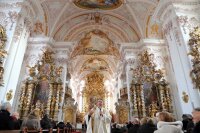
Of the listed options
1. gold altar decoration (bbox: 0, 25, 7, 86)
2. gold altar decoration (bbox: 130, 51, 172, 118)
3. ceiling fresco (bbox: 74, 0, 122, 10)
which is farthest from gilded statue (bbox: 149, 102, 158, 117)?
gold altar decoration (bbox: 0, 25, 7, 86)

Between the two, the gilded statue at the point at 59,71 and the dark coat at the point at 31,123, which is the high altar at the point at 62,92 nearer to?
the gilded statue at the point at 59,71

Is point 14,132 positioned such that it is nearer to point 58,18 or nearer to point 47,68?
point 47,68

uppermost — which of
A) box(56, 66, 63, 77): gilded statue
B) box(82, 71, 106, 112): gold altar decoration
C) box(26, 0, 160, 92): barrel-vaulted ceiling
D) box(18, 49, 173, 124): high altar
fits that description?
box(26, 0, 160, 92): barrel-vaulted ceiling

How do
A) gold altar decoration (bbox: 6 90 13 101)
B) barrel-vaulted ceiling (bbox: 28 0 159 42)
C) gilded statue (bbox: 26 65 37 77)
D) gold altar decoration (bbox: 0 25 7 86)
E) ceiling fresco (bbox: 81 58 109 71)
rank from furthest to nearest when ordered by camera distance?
ceiling fresco (bbox: 81 58 109 71)
barrel-vaulted ceiling (bbox: 28 0 159 42)
gilded statue (bbox: 26 65 37 77)
gold altar decoration (bbox: 6 90 13 101)
gold altar decoration (bbox: 0 25 7 86)

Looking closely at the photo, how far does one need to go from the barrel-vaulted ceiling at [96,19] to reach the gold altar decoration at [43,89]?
7.76 feet

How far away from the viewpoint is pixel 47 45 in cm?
1260

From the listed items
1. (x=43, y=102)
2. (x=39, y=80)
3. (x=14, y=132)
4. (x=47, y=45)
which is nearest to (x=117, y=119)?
(x=43, y=102)

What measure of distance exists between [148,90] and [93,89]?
15.5m

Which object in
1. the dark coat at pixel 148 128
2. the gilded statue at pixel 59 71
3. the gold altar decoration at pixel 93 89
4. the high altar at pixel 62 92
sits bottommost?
the dark coat at pixel 148 128

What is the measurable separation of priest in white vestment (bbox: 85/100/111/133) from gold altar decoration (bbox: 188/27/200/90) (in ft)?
11.9

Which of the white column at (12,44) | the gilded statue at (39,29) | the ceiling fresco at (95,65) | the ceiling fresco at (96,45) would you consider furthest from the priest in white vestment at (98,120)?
the ceiling fresco at (95,65)

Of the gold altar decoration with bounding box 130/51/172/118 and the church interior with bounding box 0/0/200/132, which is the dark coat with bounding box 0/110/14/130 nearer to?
the church interior with bounding box 0/0/200/132

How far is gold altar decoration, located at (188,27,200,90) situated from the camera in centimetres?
626

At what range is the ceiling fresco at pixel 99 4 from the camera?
12.2 m
